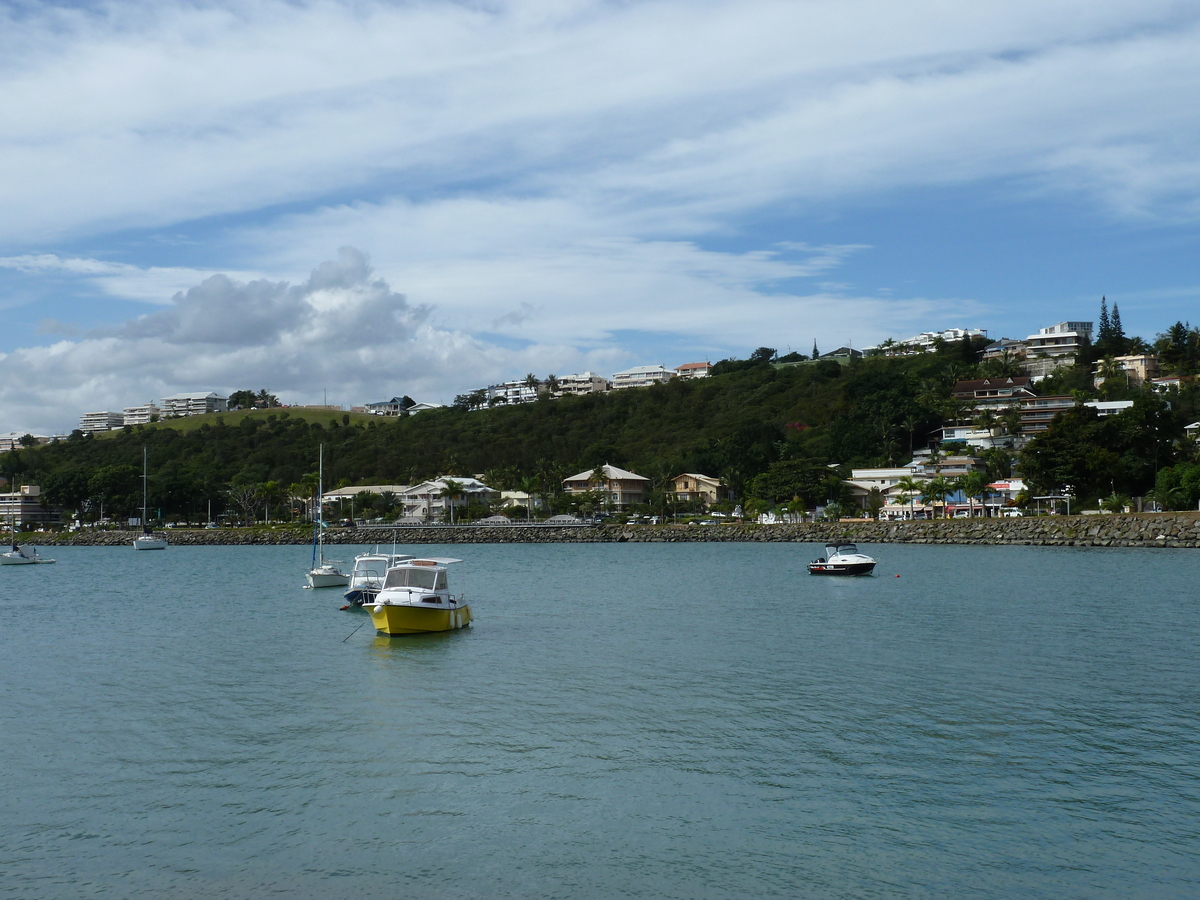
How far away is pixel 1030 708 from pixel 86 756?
19584 millimetres

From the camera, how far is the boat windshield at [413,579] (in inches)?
1430

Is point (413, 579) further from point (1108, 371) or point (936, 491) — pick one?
point (1108, 371)

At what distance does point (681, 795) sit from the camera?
1645 cm

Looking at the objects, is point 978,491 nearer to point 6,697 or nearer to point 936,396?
point 936,396

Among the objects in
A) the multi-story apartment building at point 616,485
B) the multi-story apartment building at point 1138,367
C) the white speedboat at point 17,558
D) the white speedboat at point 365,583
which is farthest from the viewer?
the multi-story apartment building at point 1138,367

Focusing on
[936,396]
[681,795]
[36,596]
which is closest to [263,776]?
[681,795]

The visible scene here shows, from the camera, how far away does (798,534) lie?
116 metres

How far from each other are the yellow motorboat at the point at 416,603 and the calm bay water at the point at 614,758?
2.14 feet

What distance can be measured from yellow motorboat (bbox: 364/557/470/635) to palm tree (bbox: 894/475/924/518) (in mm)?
95489

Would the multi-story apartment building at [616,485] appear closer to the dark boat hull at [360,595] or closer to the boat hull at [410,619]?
the dark boat hull at [360,595]

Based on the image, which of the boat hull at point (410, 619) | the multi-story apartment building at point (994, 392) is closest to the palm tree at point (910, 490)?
the multi-story apartment building at point (994, 392)

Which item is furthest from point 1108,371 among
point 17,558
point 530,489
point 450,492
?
point 17,558

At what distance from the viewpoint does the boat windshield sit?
1430 inches

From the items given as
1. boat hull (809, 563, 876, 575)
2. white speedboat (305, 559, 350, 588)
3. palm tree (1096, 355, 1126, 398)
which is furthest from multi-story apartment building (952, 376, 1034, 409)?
white speedboat (305, 559, 350, 588)
